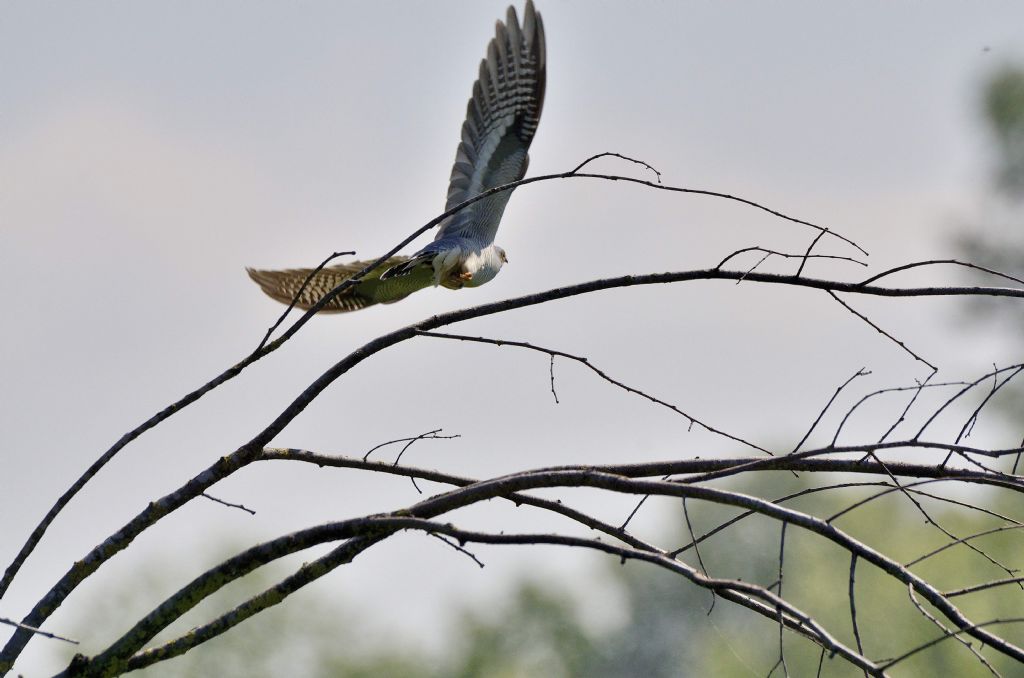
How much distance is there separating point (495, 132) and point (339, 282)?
1.23 m

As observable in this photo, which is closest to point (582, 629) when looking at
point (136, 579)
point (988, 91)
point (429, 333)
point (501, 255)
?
point (136, 579)

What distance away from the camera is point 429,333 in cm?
342

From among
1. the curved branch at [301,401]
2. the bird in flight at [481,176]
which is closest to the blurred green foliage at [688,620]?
the bird in flight at [481,176]

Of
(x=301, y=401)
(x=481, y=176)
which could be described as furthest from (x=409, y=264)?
(x=301, y=401)

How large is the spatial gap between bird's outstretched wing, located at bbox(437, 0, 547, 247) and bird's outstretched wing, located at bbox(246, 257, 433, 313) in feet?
1.02

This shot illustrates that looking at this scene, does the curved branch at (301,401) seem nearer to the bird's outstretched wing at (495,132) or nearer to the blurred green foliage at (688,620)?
the bird's outstretched wing at (495,132)

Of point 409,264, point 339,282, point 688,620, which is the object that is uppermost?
point 688,620

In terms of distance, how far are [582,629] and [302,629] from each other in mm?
8181

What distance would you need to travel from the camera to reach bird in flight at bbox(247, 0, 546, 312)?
6.90 meters

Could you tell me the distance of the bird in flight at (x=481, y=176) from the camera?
6.90m

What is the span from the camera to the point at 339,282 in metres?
7.38

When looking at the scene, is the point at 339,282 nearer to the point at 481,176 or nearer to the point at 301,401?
the point at 481,176

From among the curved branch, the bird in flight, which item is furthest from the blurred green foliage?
the curved branch

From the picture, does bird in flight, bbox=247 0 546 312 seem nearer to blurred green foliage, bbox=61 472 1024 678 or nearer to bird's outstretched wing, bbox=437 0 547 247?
bird's outstretched wing, bbox=437 0 547 247
